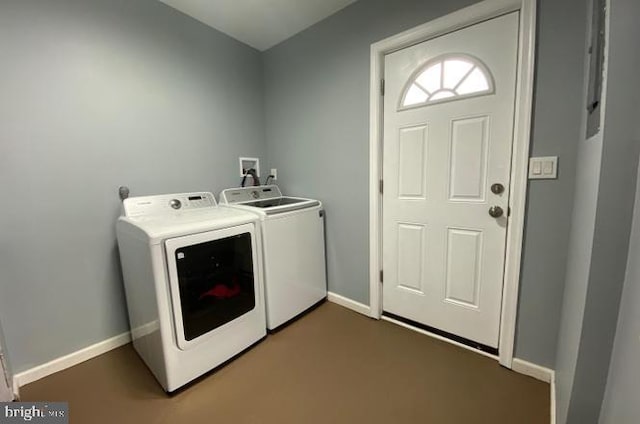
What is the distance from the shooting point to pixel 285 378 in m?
1.53

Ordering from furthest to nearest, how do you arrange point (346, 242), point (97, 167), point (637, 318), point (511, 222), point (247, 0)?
point (346, 242) → point (247, 0) → point (97, 167) → point (511, 222) → point (637, 318)

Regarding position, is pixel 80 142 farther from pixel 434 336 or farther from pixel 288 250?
pixel 434 336

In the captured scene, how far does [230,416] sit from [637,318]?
5.17ft

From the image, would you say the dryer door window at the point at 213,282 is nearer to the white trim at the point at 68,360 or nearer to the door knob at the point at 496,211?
the white trim at the point at 68,360

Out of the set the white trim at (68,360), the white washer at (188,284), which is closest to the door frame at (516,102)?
the white washer at (188,284)

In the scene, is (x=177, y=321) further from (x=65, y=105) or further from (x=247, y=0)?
(x=247, y=0)

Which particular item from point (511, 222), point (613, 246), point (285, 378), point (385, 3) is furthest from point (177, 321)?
point (385, 3)

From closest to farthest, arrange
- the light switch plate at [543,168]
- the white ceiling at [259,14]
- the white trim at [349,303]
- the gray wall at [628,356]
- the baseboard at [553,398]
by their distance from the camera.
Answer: the gray wall at [628,356]
the baseboard at [553,398]
the light switch plate at [543,168]
the white ceiling at [259,14]
the white trim at [349,303]

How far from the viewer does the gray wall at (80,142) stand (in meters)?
1.42

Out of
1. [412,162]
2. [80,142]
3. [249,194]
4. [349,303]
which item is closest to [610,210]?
[412,162]

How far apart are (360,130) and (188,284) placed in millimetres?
1581

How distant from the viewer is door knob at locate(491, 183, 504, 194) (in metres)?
1.49

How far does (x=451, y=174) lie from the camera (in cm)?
165

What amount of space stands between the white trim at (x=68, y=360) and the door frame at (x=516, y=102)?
2304mm
